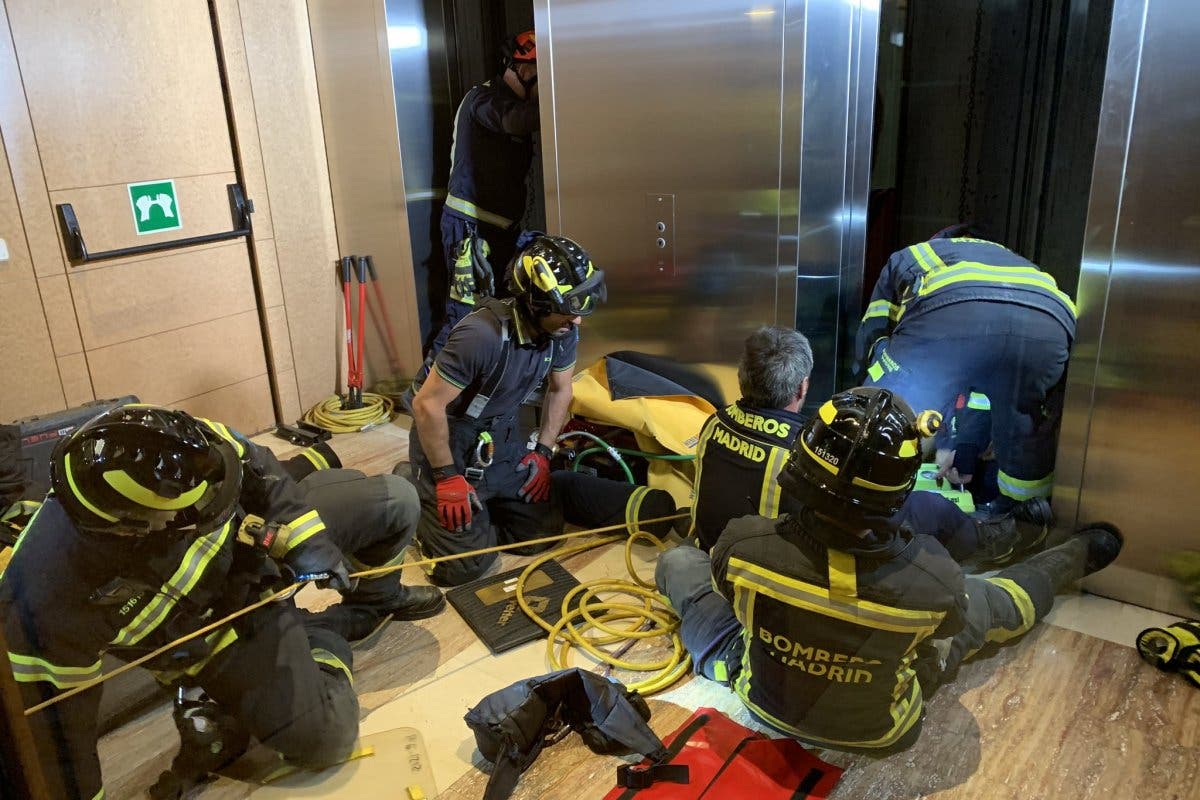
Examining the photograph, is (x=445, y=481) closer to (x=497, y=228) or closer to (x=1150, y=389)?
(x=497, y=228)

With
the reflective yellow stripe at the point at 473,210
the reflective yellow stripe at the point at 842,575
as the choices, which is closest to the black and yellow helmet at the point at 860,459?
the reflective yellow stripe at the point at 842,575

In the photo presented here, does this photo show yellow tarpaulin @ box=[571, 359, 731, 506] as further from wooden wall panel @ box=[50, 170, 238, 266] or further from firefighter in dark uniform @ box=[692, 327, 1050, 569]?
wooden wall panel @ box=[50, 170, 238, 266]

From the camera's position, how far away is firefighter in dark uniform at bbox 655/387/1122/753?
178cm

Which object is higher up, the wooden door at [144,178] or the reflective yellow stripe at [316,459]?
the wooden door at [144,178]

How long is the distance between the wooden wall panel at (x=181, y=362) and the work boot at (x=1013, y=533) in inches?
124

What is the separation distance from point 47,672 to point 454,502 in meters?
1.71

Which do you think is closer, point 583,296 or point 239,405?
point 583,296

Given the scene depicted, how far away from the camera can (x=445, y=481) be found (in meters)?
2.94

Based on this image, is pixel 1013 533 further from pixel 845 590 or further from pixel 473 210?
pixel 473 210

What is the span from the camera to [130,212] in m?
3.60

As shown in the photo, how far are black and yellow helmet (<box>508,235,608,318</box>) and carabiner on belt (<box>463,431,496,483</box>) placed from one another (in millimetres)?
490

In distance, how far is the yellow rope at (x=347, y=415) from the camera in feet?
13.9

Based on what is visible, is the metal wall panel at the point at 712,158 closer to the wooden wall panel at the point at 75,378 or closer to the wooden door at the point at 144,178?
the wooden door at the point at 144,178

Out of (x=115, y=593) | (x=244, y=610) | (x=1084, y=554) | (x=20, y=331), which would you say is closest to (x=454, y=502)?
(x=244, y=610)
